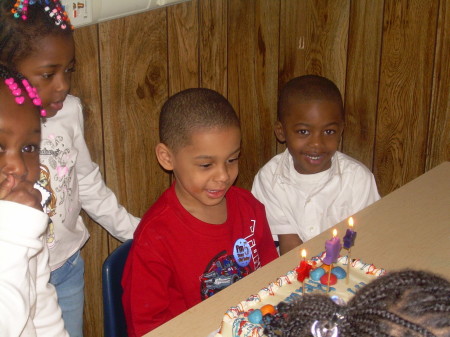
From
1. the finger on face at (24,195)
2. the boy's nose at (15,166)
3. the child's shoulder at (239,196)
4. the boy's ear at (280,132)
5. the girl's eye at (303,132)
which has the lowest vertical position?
the child's shoulder at (239,196)

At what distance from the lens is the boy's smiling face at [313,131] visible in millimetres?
2312

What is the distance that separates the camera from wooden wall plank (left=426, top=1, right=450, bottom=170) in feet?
7.80

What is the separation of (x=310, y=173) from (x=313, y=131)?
229mm

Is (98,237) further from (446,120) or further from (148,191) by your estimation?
(446,120)

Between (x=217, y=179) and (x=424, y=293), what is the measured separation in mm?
1038

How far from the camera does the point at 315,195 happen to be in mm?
2439

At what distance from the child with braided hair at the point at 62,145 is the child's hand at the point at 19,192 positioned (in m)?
0.43

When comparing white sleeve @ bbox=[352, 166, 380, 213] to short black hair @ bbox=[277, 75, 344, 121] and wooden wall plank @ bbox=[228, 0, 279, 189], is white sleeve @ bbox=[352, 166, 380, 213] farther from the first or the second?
Result: wooden wall plank @ bbox=[228, 0, 279, 189]

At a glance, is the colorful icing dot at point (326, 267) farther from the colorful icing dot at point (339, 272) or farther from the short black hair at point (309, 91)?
the short black hair at point (309, 91)

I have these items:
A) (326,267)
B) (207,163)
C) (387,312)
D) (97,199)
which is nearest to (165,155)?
(207,163)

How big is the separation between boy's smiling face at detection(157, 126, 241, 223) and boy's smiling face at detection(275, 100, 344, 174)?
25.0 inches

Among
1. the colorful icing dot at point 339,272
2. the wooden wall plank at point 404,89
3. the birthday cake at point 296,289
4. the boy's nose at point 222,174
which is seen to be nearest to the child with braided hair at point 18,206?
the birthday cake at point 296,289

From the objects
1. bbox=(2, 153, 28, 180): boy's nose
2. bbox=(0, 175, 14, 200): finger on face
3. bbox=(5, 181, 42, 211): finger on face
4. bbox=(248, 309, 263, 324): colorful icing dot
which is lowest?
bbox=(248, 309, 263, 324): colorful icing dot

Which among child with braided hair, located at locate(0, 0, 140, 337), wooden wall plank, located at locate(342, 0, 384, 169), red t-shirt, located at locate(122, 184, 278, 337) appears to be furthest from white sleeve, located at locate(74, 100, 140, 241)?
wooden wall plank, located at locate(342, 0, 384, 169)
